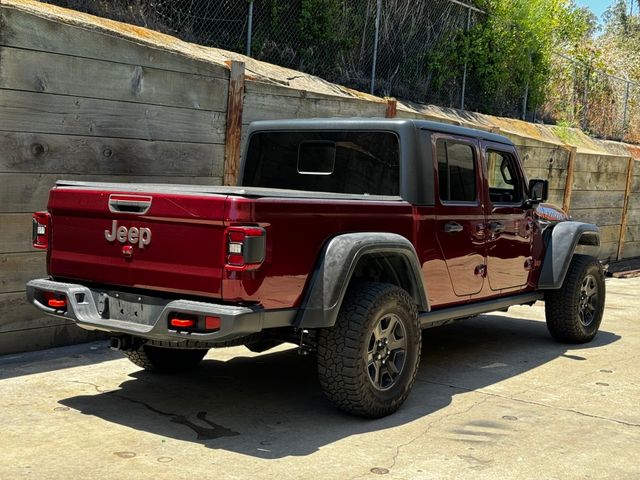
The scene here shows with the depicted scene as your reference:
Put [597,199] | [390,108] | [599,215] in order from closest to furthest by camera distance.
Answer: [390,108] → [597,199] → [599,215]

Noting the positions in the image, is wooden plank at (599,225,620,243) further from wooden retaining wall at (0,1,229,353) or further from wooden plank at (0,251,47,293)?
wooden plank at (0,251,47,293)

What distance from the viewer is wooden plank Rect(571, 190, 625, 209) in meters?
13.2

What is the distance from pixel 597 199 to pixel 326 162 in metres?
8.67

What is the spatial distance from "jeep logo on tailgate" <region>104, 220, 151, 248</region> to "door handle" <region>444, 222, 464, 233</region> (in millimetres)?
2209

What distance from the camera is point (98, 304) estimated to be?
4.96 m

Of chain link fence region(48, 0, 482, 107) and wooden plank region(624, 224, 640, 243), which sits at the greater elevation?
chain link fence region(48, 0, 482, 107)

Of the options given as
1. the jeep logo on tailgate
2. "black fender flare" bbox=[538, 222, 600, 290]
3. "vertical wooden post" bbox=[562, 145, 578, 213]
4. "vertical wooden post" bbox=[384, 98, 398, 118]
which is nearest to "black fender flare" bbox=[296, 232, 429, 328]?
the jeep logo on tailgate

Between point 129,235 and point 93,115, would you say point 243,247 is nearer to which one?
point 129,235

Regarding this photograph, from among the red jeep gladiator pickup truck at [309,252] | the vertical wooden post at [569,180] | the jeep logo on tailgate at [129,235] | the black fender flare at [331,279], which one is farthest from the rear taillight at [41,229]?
the vertical wooden post at [569,180]

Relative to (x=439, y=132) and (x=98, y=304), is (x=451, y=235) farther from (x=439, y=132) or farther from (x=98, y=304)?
(x=98, y=304)

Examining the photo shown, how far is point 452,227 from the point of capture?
6.13 meters

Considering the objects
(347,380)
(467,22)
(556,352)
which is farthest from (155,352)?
(467,22)

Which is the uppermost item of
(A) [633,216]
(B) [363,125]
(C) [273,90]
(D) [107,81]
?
(C) [273,90]

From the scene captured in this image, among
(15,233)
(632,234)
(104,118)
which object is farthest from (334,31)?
(15,233)
